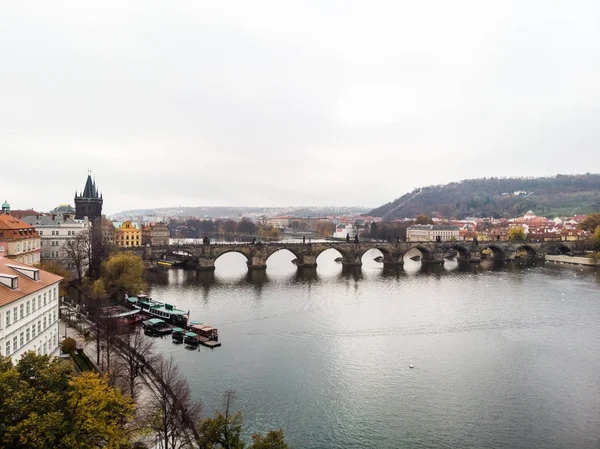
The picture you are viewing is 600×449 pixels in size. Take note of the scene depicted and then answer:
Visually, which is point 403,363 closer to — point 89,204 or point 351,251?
point 351,251

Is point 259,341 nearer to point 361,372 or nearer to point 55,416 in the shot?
point 361,372

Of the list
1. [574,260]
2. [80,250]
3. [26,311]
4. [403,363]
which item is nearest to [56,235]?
[80,250]

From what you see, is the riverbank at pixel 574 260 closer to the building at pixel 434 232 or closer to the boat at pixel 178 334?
the building at pixel 434 232

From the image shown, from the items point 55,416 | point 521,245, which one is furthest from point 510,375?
point 521,245

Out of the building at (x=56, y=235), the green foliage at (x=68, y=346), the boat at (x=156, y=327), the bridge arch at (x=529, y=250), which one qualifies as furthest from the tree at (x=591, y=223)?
the green foliage at (x=68, y=346)

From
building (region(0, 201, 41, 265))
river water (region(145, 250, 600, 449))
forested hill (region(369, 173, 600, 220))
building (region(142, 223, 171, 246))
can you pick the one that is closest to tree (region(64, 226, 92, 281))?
building (region(0, 201, 41, 265))

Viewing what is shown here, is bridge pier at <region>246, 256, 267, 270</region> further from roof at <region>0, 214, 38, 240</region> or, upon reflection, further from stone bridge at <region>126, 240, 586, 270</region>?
roof at <region>0, 214, 38, 240</region>
